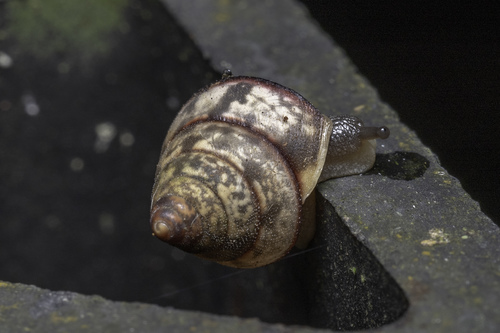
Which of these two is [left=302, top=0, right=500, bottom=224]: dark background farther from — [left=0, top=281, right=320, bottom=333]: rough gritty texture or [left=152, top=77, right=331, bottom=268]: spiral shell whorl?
[left=0, top=281, right=320, bottom=333]: rough gritty texture

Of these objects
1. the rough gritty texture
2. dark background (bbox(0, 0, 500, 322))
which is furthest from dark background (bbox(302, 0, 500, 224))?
the rough gritty texture

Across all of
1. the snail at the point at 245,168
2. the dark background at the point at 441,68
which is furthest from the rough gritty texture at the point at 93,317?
the dark background at the point at 441,68

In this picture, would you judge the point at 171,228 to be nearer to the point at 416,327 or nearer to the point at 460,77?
the point at 416,327

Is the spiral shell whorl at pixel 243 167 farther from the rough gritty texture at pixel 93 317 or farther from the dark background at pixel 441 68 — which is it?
the dark background at pixel 441 68

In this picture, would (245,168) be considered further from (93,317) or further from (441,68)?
(441,68)

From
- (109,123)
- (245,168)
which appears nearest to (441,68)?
(245,168)

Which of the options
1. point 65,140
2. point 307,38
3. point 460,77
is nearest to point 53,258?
point 65,140
